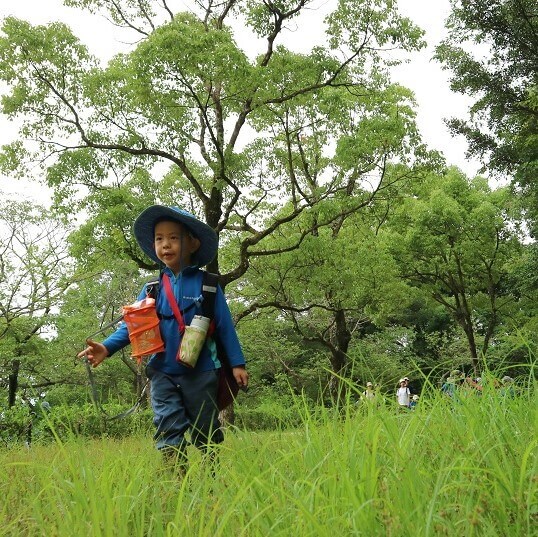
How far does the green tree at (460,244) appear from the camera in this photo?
65.5 ft

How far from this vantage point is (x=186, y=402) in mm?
3439

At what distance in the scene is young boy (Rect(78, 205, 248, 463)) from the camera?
3.34 metres

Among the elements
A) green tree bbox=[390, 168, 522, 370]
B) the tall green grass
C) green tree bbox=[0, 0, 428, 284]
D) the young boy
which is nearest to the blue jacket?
the young boy

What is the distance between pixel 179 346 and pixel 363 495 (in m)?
2.13

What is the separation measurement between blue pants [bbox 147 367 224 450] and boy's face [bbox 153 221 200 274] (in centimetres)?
62

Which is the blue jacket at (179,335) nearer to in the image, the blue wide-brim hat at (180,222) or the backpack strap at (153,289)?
the backpack strap at (153,289)

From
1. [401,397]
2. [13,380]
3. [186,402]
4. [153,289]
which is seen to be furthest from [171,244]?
[13,380]

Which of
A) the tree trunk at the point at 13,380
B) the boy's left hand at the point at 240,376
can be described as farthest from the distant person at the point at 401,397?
the tree trunk at the point at 13,380

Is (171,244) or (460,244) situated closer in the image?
(171,244)

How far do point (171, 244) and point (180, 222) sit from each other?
14 cm

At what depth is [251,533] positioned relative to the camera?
144 cm

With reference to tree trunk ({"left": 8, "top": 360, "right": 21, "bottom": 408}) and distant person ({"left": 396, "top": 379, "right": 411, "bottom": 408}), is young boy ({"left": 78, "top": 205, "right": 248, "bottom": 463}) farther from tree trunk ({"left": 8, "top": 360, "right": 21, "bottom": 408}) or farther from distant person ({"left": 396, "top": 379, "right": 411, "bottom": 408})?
tree trunk ({"left": 8, "top": 360, "right": 21, "bottom": 408})

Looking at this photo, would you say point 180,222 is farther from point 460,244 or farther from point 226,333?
point 460,244

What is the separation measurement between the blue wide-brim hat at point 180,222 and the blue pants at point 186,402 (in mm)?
708
